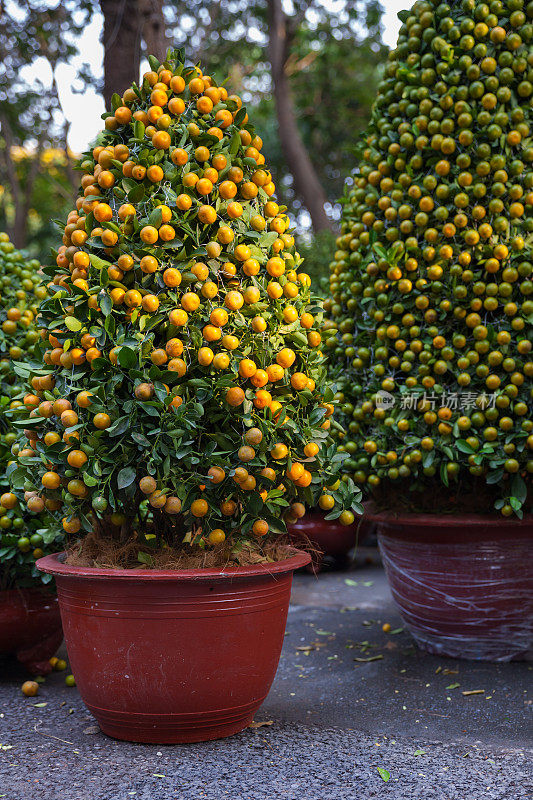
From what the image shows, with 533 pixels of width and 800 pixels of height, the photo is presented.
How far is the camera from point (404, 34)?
3908 mm

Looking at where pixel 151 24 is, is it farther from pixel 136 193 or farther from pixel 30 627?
pixel 30 627

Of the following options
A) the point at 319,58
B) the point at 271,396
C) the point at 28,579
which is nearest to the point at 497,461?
the point at 271,396

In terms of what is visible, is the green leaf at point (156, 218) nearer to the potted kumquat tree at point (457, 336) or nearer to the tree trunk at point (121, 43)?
the potted kumquat tree at point (457, 336)

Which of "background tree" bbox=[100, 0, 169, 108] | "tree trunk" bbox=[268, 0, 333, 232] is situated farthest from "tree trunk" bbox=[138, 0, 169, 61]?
"tree trunk" bbox=[268, 0, 333, 232]

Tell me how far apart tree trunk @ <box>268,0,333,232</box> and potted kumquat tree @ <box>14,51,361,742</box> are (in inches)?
331

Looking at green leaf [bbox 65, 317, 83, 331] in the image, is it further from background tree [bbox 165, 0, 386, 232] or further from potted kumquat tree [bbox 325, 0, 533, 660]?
background tree [bbox 165, 0, 386, 232]

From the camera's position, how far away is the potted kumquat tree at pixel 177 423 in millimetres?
2520

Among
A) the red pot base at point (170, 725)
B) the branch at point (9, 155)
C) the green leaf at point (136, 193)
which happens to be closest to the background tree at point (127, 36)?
the green leaf at point (136, 193)

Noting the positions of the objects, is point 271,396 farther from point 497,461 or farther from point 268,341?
point 497,461

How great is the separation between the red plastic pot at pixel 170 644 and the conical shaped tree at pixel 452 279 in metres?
1.16

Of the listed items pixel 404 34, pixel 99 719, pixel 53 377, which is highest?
pixel 404 34

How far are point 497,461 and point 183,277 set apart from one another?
5.52ft

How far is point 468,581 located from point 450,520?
1.10ft

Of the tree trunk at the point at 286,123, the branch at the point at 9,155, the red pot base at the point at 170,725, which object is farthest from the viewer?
the branch at the point at 9,155
